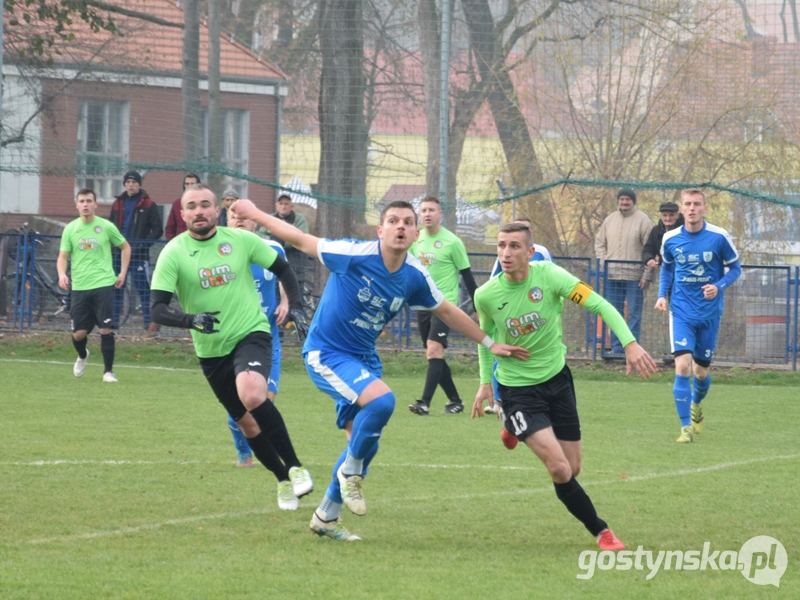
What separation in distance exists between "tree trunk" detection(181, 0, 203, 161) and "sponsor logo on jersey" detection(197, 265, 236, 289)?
35.8 feet

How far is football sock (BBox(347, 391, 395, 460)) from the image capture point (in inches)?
243

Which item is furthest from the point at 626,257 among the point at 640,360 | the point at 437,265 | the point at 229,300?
the point at 640,360

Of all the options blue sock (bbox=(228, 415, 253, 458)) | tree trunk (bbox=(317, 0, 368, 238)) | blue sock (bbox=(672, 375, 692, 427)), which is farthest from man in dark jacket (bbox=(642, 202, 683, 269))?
blue sock (bbox=(228, 415, 253, 458))

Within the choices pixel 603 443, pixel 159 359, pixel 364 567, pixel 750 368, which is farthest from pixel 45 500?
pixel 750 368

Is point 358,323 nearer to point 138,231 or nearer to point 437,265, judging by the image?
point 437,265

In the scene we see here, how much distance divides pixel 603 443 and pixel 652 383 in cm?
557

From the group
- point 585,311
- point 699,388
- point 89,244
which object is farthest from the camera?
point 585,311

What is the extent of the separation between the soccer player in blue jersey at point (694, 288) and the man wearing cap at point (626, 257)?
4843 millimetres

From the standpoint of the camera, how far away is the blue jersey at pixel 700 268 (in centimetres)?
1058

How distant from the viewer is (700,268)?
10656mm

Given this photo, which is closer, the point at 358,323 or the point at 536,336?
the point at 358,323

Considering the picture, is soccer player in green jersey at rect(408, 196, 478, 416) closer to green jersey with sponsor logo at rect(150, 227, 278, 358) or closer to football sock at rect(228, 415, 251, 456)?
football sock at rect(228, 415, 251, 456)

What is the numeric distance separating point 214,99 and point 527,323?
1274 cm

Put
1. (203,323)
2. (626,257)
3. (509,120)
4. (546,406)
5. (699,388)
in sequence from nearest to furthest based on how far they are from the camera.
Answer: (546,406), (203,323), (699,388), (626,257), (509,120)
